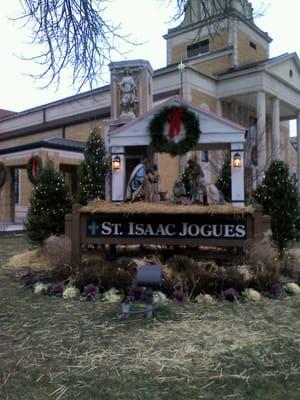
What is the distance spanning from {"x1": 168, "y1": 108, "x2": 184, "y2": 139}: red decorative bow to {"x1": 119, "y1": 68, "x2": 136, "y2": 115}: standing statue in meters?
6.70

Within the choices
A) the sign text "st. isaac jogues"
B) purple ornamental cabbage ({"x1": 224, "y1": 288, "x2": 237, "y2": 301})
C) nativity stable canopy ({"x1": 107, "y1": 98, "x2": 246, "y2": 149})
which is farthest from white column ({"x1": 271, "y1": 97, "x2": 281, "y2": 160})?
purple ornamental cabbage ({"x1": 224, "y1": 288, "x2": 237, "y2": 301})

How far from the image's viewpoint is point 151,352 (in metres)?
4.62

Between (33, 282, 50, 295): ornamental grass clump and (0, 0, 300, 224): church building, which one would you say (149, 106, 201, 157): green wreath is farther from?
(33, 282, 50, 295): ornamental grass clump

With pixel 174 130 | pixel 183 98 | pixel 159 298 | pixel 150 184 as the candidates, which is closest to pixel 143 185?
pixel 150 184

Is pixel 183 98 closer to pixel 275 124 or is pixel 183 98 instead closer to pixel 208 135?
pixel 208 135

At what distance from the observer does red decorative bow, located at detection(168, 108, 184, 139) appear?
30.4ft

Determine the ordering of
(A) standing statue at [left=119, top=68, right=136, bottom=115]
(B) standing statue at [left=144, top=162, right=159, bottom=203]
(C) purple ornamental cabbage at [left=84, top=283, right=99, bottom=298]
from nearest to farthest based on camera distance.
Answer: (C) purple ornamental cabbage at [left=84, top=283, right=99, bottom=298] < (B) standing statue at [left=144, top=162, right=159, bottom=203] < (A) standing statue at [left=119, top=68, right=136, bottom=115]

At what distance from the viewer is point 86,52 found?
22.5ft

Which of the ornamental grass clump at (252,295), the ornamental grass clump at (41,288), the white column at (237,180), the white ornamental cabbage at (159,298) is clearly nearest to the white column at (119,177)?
the white column at (237,180)

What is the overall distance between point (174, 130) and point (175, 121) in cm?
18

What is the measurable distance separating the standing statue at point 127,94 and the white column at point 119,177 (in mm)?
6095

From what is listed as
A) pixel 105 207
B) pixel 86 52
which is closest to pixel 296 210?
pixel 105 207

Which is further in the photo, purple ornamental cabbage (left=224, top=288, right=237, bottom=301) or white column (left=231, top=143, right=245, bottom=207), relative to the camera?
white column (left=231, top=143, right=245, bottom=207)

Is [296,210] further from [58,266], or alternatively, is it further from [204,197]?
[58,266]
